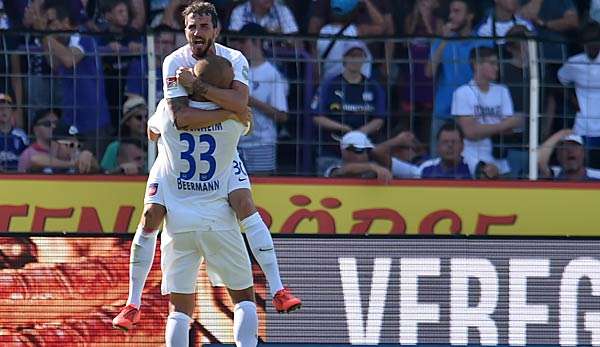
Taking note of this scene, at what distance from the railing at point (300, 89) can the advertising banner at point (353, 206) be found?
0.23m

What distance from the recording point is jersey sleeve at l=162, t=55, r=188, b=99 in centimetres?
727

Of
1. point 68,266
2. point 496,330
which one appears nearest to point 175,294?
point 68,266

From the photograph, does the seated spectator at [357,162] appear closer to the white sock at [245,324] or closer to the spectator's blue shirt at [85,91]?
the spectator's blue shirt at [85,91]

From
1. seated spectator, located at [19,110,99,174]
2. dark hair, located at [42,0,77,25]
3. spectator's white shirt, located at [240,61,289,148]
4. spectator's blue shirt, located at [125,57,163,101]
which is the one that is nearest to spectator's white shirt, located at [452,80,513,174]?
spectator's white shirt, located at [240,61,289,148]

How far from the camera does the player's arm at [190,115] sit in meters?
7.20

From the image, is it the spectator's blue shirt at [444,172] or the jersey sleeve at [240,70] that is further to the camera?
the spectator's blue shirt at [444,172]

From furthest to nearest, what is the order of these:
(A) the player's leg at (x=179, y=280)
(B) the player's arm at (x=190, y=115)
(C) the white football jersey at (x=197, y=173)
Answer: (A) the player's leg at (x=179, y=280), (C) the white football jersey at (x=197, y=173), (B) the player's arm at (x=190, y=115)

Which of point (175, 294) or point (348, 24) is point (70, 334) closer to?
point (175, 294)

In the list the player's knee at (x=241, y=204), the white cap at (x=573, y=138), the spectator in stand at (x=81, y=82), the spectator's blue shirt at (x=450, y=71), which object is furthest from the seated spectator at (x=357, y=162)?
the player's knee at (x=241, y=204)

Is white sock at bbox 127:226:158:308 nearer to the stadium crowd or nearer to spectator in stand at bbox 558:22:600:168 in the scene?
the stadium crowd

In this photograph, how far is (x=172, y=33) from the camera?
34.7 ft

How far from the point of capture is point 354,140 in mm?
10641

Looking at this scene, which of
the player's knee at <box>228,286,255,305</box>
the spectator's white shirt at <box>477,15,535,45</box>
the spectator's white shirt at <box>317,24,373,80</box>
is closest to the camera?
→ the player's knee at <box>228,286,255,305</box>

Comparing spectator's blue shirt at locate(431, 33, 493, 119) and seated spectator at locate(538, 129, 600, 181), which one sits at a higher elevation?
spectator's blue shirt at locate(431, 33, 493, 119)
